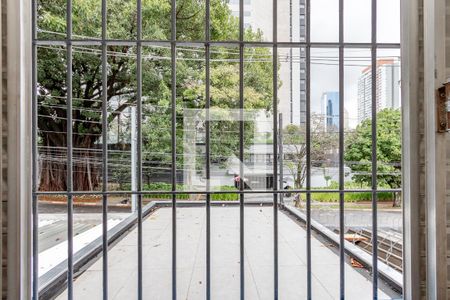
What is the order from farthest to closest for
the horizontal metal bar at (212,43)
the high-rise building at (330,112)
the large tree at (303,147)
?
the high-rise building at (330,112)
the large tree at (303,147)
the horizontal metal bar at (212,43)

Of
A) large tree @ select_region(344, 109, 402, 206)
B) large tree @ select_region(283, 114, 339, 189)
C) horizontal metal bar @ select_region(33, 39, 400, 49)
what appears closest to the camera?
horizontal metal bar @ select_region(33, 39, 400, 49)

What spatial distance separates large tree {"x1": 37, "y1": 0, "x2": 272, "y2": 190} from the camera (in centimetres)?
226

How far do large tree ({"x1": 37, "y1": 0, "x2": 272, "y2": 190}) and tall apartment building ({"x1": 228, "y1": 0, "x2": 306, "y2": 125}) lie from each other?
0.12 meters

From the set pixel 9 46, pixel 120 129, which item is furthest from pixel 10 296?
pixel 120 129

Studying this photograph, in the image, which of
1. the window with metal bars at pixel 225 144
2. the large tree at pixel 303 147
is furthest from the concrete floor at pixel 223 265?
the large tree at pixel 303 147

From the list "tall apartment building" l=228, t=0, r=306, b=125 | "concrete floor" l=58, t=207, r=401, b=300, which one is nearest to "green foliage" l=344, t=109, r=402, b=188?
"tall apartment building" l=228, t=0, r=306, b=125

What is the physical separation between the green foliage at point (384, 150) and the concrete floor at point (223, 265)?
0.73 metres

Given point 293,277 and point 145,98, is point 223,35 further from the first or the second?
point 293,277

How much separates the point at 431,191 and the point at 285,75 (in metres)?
1.42

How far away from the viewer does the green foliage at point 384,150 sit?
88.1 inches

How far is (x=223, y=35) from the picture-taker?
252cm

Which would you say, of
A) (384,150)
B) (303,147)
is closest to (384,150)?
(384,150)

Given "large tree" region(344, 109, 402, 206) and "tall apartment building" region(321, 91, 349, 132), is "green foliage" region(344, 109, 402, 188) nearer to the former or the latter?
"large tree" region(344, 109, 402, 206)

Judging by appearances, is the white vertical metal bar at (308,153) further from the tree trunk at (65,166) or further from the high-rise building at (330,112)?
the tree trunk at (65,166)
